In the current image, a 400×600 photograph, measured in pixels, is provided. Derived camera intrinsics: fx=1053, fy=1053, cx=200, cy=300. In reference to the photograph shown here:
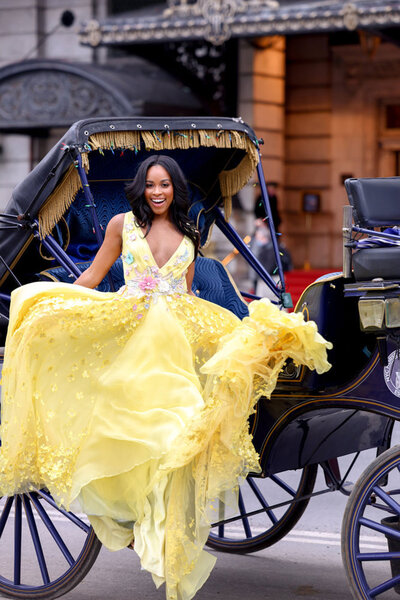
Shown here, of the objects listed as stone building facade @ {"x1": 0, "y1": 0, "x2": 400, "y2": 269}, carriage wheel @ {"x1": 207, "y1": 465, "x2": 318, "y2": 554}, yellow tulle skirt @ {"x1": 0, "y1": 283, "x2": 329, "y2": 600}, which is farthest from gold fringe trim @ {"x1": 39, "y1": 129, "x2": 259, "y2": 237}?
stone building facade @ {"x1": 0, "y1": 0, "x2": 400, "y2": 269}

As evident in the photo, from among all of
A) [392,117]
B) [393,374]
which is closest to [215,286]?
[393,374]

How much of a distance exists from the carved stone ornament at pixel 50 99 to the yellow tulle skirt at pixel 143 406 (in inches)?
496

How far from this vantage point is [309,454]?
15.5 feet

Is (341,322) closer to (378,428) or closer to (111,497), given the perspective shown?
(378,428)

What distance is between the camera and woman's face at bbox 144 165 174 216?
4785 millimetres

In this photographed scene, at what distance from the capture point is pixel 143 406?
14.9ft

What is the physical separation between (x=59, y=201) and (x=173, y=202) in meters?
0.81

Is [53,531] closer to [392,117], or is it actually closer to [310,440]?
[310,440]

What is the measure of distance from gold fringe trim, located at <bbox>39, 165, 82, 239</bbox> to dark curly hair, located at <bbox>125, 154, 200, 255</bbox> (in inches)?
23.2

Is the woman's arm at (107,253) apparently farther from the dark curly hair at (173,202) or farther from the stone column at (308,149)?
the stone column at (308,149)

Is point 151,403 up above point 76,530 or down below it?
above

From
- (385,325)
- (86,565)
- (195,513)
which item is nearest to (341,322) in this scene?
(385,325)

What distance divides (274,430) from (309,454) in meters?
0.28

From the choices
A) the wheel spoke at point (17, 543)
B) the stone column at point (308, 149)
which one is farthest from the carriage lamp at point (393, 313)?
the stone column at point (308, 149)
